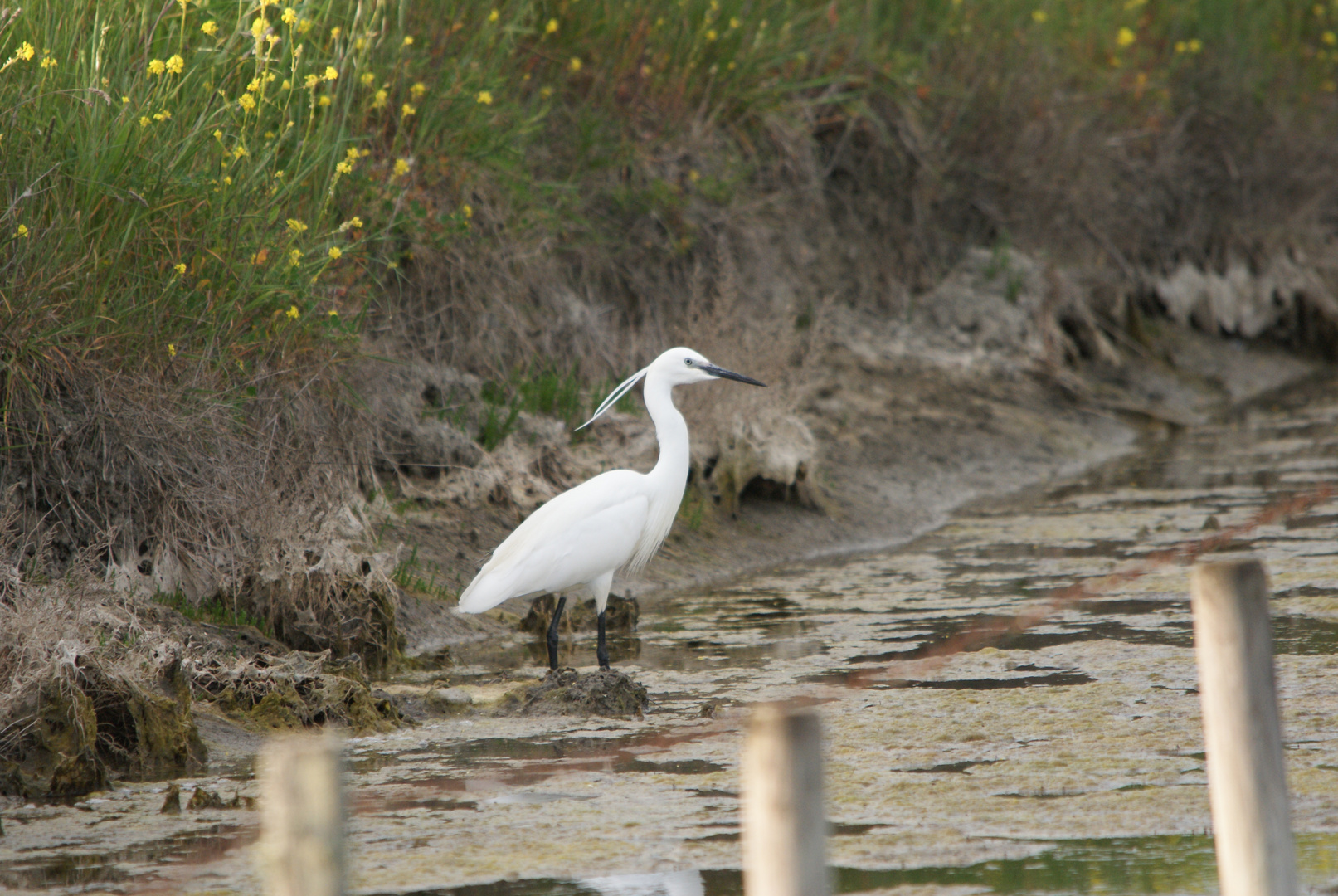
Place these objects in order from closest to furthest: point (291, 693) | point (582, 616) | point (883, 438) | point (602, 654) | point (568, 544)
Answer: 1. point (291, 693)
2. point (602, 654)
3. point (568, 544)
4. point (582, 616)
5. point (883, 438)

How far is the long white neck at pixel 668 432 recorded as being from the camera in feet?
20.2

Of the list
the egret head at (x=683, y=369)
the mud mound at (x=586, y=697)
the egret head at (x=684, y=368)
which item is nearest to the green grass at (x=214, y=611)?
the mud mound at (x=586, y=697)

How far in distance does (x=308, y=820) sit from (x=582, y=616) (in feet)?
15.2

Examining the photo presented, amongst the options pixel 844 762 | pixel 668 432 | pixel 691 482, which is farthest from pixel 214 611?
pixel 691 482

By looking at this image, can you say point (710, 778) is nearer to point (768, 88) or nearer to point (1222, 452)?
point (768, 88)

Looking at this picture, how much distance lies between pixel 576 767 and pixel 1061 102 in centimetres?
951

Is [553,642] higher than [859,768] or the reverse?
higher

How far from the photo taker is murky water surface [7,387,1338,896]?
11.4 ft

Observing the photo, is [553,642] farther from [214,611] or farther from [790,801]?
[790,801]

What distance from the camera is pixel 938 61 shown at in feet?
39.8

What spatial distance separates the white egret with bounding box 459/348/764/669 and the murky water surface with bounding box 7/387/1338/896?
320 mm

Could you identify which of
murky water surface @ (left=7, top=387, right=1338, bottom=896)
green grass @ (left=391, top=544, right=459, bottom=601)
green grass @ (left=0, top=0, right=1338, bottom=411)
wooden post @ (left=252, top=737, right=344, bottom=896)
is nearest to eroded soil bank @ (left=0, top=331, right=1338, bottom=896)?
murky water surface @ (left=7, top=387, right=1338, bottom=896)

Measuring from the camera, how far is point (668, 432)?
6.19 m

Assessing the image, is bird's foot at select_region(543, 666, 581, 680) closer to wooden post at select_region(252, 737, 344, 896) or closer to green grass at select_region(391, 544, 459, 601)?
green grass at select_region(391, 544, 459, 601)
